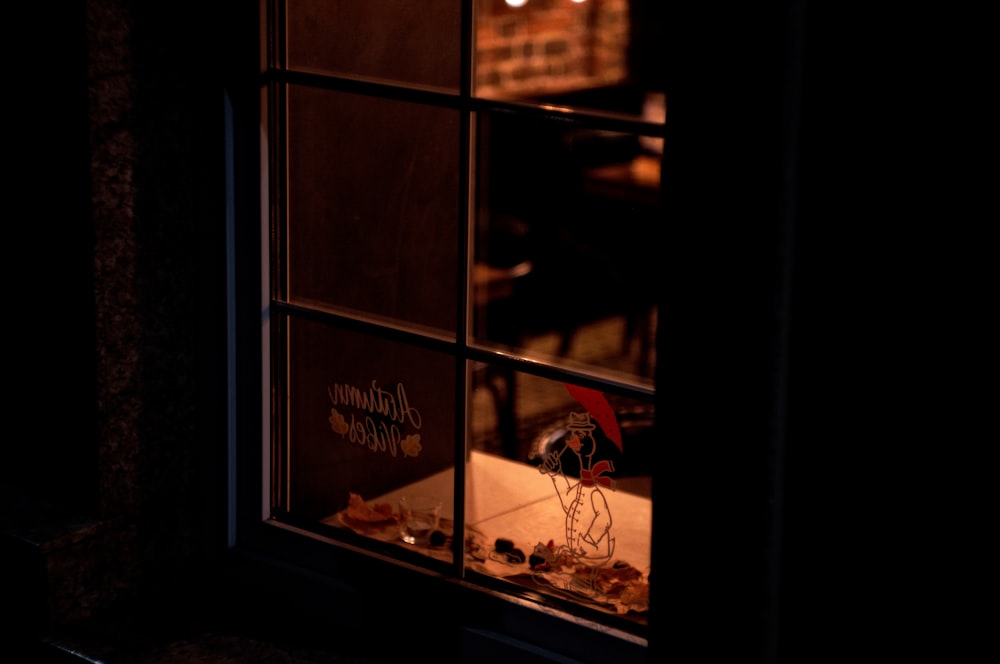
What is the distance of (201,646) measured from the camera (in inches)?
86.7

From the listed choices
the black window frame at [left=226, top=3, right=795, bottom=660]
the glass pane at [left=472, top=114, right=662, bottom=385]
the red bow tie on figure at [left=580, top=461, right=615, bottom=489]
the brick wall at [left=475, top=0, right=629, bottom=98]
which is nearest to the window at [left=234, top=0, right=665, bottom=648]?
the red bow tie on figure at [left=580, top=461, right=615, bottom=489]

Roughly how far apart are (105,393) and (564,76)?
17.7 ft

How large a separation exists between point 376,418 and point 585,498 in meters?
0.45

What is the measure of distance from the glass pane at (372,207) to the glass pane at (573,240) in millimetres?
3117

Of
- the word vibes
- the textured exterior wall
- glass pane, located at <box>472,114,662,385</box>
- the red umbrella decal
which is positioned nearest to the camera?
the red umbrella decal

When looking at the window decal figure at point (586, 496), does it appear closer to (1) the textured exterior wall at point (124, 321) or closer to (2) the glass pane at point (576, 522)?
(2) the glass pane at point (576, 522)

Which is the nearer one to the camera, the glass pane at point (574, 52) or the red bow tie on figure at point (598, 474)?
the red bow tie on figure at point (598, 474)

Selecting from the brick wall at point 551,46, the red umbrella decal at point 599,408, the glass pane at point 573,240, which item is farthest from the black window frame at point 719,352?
the brick wall at point 551,46

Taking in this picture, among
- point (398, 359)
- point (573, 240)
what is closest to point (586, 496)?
point (398, 359)

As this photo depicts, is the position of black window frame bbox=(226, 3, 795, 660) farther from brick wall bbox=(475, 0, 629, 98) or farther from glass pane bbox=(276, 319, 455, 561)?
brick wall bbox=(475, 0, 629, 98)

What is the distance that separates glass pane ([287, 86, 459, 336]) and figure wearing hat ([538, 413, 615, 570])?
295 millimetres

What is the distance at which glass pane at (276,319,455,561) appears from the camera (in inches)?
86.1

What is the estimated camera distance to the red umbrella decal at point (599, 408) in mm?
1950

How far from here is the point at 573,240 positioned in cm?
652
